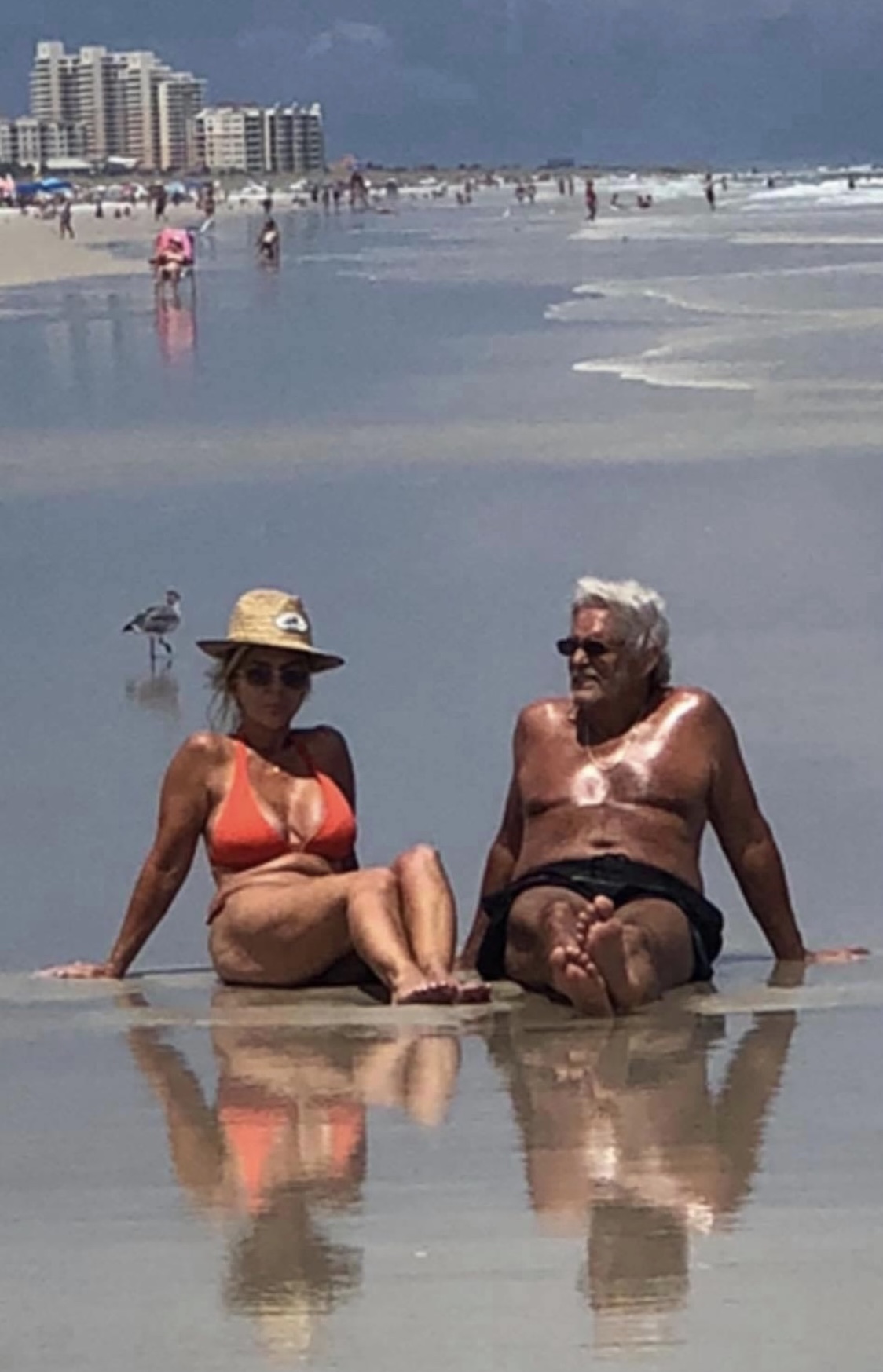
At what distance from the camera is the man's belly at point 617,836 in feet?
19.2

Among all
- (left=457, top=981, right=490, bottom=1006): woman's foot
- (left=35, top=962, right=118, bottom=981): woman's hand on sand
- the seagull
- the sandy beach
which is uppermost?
the seagull

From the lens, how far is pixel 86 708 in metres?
9.19

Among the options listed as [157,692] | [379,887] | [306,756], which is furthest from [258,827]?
[157,692]

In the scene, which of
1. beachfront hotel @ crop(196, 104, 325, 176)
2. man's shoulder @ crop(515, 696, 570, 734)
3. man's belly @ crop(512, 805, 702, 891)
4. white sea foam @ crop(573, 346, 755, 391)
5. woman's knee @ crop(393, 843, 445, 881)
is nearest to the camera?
woman's knee @ crop(393, 843, 445, 881)

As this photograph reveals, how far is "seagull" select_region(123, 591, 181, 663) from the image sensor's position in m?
9.70

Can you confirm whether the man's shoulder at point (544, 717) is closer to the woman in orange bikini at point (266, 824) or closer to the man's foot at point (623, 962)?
the woman in orange bikini at point (266, 824)

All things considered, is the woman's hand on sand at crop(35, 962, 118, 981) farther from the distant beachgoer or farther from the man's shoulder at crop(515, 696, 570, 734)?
the distant beachgoer

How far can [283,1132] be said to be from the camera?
4.83 meters

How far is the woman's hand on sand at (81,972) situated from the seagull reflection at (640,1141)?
108 centimetres

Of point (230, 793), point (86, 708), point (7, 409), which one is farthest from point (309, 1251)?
point (7, 409)

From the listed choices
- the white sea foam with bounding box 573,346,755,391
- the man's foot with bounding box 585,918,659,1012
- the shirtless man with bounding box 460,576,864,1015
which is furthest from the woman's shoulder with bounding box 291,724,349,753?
the white sea foam with bounding box 573,346,755,391

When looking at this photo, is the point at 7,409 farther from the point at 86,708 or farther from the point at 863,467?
the point at 86,708

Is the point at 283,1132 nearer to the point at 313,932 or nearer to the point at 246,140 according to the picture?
the point at 313,932

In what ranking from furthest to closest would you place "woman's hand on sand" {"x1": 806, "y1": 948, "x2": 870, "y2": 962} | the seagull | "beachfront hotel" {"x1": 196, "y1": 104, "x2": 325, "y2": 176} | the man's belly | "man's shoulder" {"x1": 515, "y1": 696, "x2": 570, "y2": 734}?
"beachfront hotel" {"x1": 196, "y1": 104, "x2": 325, "y2": 176} → the seagull → "woman's hand on sand" {"x1": 806, "y1": 948, "x2": 870, "y2": 962} → "man's shoulder" {"x1": 515, "y1": 696, "x2": 570, "y2": 734} → the man's belly
